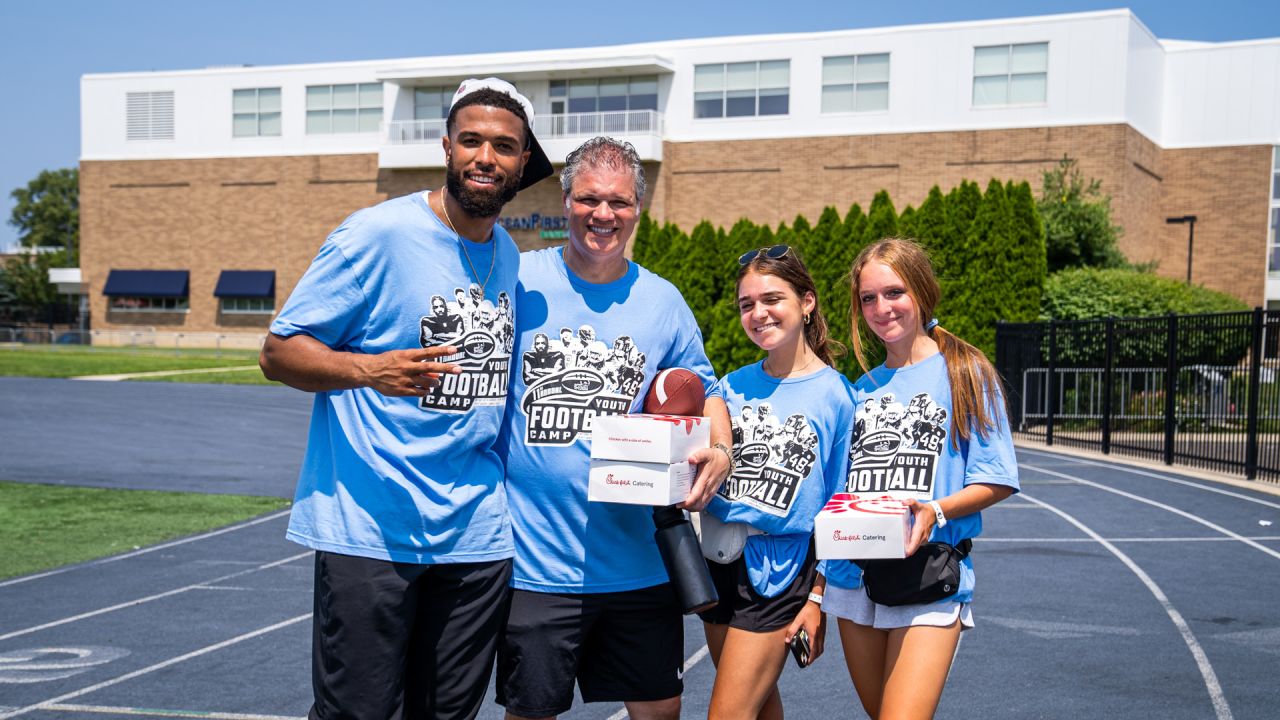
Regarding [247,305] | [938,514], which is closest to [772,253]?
[938,514]

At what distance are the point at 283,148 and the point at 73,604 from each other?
44.5 m

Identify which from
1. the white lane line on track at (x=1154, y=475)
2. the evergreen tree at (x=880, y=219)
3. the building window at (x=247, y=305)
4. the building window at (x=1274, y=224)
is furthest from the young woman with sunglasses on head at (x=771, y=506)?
the building window at (x=247, y=305)

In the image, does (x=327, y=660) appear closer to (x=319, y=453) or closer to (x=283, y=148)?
(x=319, y=453)

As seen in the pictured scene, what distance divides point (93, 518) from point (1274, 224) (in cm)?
4205

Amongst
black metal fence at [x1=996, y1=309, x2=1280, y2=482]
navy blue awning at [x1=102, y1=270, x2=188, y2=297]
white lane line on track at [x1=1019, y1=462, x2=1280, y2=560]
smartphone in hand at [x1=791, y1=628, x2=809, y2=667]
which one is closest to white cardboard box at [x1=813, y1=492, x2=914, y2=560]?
smartphone in hand at [x1=791, y1=628, x2=809, y2=667]

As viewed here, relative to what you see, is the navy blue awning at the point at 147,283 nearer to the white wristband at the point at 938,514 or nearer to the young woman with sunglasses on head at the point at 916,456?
the young woman with sunglasses on head at the point at 916,456

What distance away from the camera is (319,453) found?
11.3ft

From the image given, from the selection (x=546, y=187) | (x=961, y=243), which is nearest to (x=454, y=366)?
(x=961, y=243)

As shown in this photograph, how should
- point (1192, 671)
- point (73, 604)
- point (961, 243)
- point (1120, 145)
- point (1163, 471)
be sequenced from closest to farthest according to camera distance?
point (1192, 671)
point (73, 604)
point (1163, 471)
point (961, 243)
point (1120, 145)

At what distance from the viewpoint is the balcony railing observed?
43.5 meters

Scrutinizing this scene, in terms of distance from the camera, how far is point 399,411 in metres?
3.35

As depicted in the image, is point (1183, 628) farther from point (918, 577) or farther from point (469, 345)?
point (469, 345)

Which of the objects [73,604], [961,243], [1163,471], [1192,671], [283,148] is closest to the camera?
[1192,671]

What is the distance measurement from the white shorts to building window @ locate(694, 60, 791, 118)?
39.6 metres
